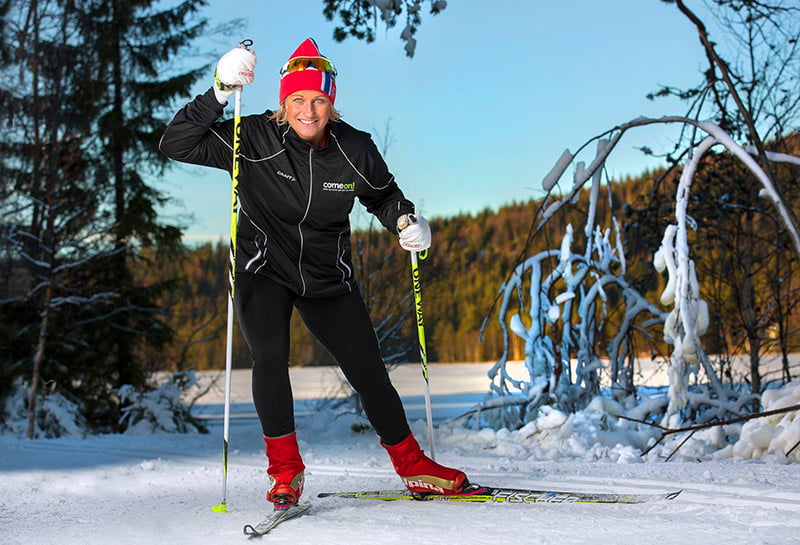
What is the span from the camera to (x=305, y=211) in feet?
8.57

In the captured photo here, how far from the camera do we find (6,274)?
9.20m

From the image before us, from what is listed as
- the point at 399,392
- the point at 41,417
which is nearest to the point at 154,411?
the point at 41,417

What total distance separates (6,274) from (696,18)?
8409 mm

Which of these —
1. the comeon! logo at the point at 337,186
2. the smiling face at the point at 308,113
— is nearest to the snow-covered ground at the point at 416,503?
the comeon! logo at the point at 337,186

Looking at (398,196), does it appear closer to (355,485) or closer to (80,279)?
(355,485)

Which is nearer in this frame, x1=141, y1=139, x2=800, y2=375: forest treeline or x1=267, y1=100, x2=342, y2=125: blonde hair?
x1=267, y1=100, x2=342, y2=125: blonde hair

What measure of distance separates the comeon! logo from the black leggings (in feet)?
1.29

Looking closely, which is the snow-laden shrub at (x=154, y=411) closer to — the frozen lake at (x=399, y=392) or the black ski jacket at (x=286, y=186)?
the frozen lake at (x=399, y=392)

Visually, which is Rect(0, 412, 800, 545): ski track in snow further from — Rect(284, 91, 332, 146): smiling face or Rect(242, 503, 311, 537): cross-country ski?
Rect(284, 91, 332, 146): smiling face

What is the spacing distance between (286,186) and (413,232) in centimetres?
49

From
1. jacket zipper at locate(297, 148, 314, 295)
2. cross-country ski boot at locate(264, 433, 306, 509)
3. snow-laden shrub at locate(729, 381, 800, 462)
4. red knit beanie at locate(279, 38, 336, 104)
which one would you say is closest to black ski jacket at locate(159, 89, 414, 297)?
jacket zipper at locate(297, 148, 314, 295)

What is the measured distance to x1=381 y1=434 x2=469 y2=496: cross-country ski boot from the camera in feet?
8.43

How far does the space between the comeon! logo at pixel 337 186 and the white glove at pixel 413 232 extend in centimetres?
23

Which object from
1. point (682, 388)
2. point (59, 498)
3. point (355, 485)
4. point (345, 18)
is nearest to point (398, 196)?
point (355, 485)
